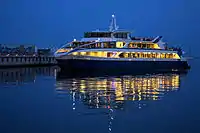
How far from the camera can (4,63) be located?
90812mm

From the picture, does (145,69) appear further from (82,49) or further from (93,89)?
(93,89)

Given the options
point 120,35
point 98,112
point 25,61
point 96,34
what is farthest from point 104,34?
point 98,112

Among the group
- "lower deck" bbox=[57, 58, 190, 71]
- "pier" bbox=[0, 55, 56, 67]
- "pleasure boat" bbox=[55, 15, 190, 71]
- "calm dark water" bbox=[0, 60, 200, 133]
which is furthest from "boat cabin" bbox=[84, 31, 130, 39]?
"calm dark water" bbox=[0, 60, 200, 133]

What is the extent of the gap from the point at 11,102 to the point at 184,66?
6196 centimetres

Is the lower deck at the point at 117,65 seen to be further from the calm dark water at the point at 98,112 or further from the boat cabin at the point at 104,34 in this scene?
the calm dark water at the point at 98,112

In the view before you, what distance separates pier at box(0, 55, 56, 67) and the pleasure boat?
25129 millimetres

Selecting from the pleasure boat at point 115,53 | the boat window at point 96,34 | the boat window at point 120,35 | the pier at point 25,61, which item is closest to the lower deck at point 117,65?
the pleasure boat at point 115,53

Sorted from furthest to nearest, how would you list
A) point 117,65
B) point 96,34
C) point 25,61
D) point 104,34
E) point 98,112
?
1. point 25,61
2. point 104,34
3. point 96,34
4. point 117,65
5. point 98,112

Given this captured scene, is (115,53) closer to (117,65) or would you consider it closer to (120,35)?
(117,65)

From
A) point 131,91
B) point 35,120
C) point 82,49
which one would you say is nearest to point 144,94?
point 131,91

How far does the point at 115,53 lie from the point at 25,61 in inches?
1452

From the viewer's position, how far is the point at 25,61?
100812mm

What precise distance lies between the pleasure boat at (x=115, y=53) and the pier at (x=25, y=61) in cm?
2513

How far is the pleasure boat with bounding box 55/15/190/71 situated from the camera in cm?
6712
